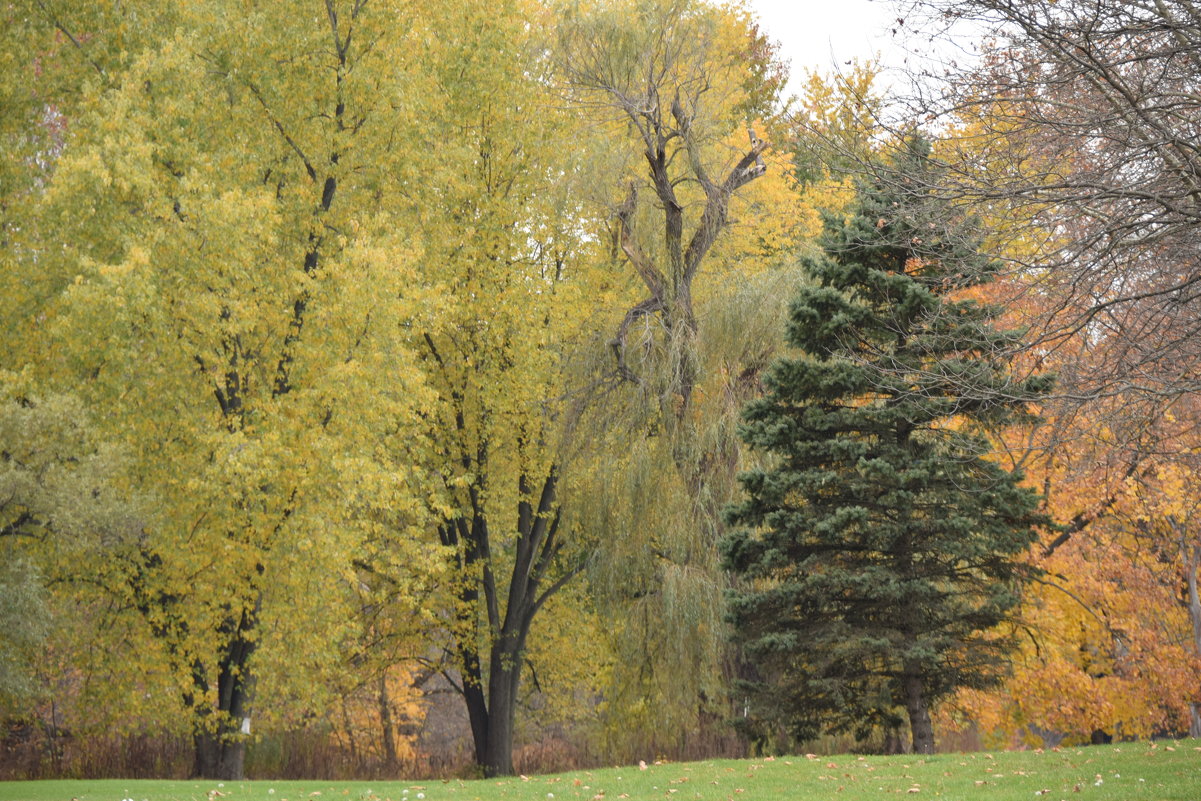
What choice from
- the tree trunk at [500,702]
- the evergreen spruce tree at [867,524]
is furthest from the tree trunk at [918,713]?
the tree trunk at [500,702]

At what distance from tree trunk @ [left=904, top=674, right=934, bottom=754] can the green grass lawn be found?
1064 millimetres

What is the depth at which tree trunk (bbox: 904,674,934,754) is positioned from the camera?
1388 centimetres

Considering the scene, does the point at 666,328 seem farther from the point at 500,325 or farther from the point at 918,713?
the point at 918,713

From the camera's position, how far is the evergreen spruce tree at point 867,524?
→ 13492 mm

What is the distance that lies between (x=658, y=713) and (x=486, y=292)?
22.1 feet

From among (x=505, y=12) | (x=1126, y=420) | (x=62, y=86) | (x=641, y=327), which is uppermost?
(x=505, y=12)

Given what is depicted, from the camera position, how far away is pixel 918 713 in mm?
13930

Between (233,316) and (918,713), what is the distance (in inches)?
381

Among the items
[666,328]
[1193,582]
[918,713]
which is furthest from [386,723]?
[1193,582]

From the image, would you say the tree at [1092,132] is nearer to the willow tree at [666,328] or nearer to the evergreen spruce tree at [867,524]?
the evergreen spruce tree at [867,524]

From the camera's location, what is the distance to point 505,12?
18359 mm

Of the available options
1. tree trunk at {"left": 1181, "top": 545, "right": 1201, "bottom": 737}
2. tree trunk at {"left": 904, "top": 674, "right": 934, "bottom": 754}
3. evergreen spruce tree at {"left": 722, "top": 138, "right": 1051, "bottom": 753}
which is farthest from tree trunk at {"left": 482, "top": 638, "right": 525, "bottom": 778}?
tree trunk at {"left": 1181, "top": 545, "right": 1201, "bottom": 737}

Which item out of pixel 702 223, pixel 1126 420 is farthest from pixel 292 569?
pixel 1126 420

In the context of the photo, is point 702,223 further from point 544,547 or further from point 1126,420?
point 1126,420
